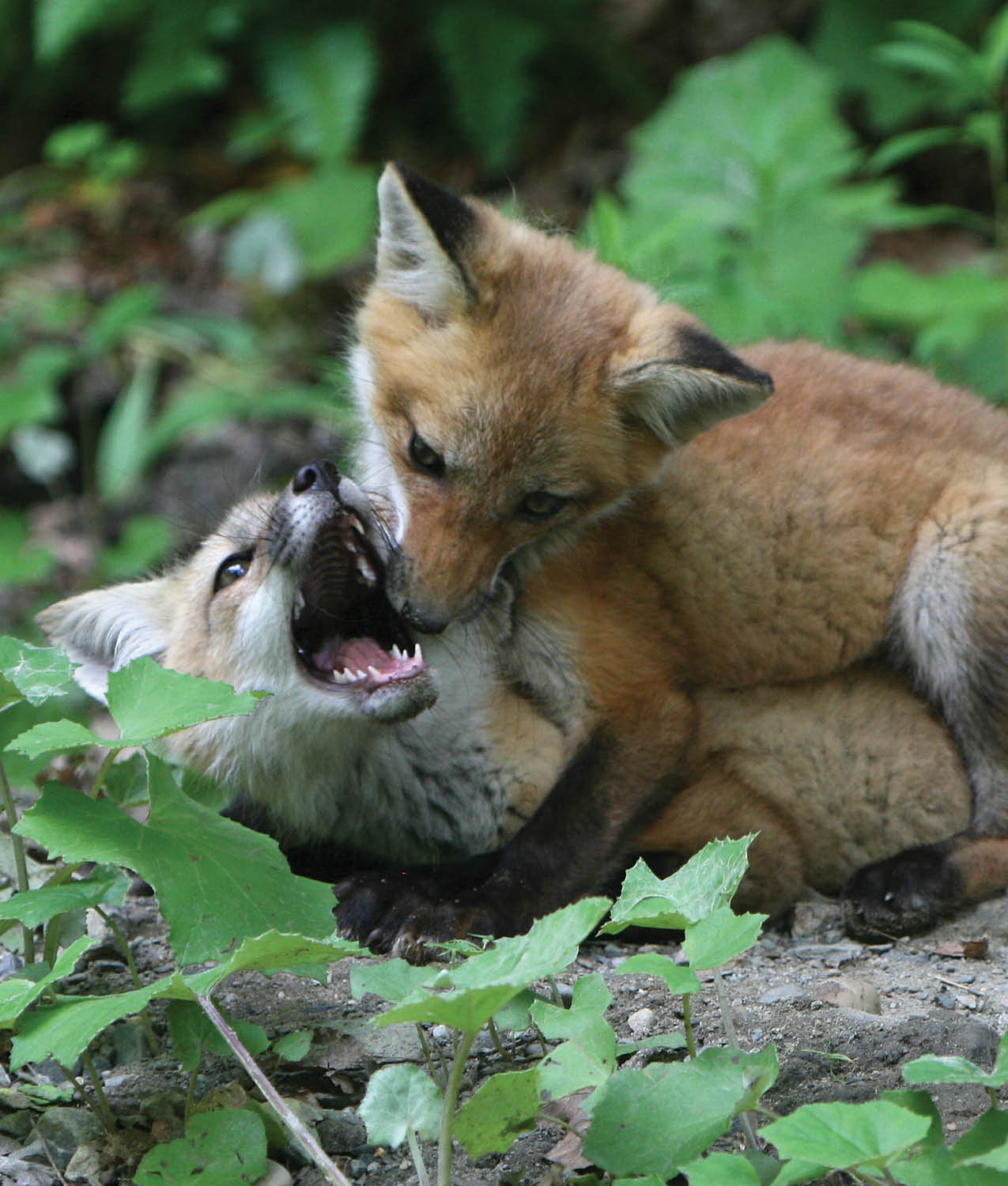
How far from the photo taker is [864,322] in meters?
8.97

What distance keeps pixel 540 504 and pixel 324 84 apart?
6.48 metres

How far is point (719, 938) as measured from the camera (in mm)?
2359

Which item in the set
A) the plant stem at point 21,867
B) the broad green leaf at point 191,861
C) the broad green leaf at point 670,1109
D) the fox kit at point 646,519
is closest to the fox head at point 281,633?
the fox kit at point 646,519

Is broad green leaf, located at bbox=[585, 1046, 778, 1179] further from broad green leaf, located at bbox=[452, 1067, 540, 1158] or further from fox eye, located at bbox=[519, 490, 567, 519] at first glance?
fox eye, located at bbox=[519, 490, 567, 519]

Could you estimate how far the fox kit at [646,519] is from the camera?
4.06 m

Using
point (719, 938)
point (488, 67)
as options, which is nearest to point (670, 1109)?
point (719, 938)

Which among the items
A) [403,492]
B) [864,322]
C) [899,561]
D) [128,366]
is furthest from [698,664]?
[128,366]

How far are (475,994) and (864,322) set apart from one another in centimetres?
761

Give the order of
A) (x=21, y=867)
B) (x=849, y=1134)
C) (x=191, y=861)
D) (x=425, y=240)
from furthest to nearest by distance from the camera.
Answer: (x=425, y=240)
(x=21, y=867)
(x=191, y=861)
(x=849, y=1134)

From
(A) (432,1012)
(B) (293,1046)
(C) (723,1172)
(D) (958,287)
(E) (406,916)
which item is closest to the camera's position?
(C) (723,1172)

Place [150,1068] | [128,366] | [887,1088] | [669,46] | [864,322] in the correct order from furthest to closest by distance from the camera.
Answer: [669,46] → [128,366] → [864,322] → [150,1068] → [887,1088]

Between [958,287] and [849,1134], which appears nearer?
[849,1134]

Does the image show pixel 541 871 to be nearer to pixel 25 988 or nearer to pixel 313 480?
pixel 313 480

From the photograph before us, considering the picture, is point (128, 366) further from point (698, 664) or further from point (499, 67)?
point (698, 664)
